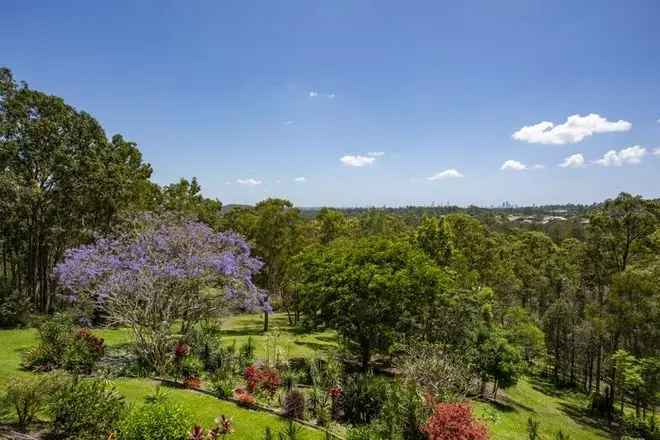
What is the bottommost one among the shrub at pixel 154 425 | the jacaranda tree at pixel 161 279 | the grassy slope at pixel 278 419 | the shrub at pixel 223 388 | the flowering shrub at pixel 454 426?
the grassy slope at pixel 278 419

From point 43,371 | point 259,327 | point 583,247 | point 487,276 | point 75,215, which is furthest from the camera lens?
point 487,276

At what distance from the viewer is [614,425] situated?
22203 mm

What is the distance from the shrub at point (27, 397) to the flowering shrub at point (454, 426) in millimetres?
8761

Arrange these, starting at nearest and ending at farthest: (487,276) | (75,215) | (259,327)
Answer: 1. (75,215)
2. (259,327)
3. (487,276)

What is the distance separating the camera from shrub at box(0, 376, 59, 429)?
8.42 meters

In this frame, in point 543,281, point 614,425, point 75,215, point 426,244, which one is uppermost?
point 75,215

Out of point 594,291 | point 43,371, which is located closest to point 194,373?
point 43,371

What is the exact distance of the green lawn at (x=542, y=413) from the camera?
1700 centimetres

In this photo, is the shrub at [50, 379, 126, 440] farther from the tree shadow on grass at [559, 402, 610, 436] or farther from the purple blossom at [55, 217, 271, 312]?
the tree shadow on grass at [559, 402, 610, 436]

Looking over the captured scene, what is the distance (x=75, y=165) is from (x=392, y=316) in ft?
66.8

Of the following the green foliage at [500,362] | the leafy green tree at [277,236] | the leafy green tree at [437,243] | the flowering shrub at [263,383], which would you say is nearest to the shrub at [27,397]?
the flowering shrub at [263,383]

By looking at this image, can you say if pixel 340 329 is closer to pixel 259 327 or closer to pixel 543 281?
pixel 259 327

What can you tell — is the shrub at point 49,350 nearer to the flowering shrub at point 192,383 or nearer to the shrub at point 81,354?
the shrub at point 81,354

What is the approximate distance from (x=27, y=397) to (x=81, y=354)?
5.17 meters
